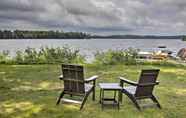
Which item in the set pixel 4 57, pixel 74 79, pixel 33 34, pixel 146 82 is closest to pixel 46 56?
pixel 4 57

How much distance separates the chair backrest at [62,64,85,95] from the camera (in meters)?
4.76

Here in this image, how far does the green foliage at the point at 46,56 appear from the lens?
11.5 metres

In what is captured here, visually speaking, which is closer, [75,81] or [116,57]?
[75,81]

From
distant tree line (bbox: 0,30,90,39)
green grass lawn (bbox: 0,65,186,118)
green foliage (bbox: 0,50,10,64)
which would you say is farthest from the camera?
distant tree line (bbox: 0,30,90,39)

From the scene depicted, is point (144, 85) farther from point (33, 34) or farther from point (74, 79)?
point (33, 34)

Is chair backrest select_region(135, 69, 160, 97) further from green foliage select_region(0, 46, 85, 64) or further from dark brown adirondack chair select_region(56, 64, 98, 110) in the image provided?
green foliage select_region(0, 46, 85, 64)

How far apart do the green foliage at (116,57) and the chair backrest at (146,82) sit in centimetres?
657

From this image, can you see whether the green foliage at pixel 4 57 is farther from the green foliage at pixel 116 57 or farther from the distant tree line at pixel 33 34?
the distant tree line at pixel 33 34

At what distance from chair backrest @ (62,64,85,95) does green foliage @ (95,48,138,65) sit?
6.59 meters

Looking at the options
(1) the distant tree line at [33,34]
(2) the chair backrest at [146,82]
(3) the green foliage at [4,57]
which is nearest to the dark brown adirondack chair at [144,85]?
(2) the chair backrest at [146,82]

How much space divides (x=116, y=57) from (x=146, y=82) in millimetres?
6873

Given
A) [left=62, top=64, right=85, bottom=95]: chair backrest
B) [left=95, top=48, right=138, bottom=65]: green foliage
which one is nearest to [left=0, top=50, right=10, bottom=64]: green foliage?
[left=95, top=48, right=138, bottom=65]: green foliage

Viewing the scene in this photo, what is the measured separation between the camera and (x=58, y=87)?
685 centimetres

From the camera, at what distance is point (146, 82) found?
4.83 meters
